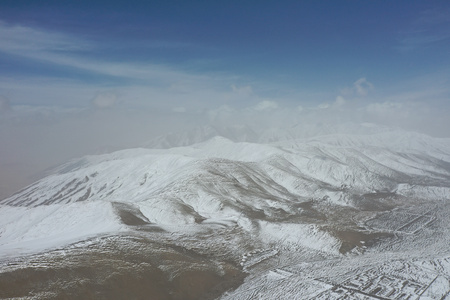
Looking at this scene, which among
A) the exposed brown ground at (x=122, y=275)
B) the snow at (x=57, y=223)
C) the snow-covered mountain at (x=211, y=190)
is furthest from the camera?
the snow-covered mountain at (x=211, y=190)

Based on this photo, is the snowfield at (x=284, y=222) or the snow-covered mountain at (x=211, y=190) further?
the snow-covered mountain at (x=211, y=190)

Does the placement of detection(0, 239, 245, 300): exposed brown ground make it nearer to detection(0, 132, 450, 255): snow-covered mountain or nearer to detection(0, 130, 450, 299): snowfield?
detection(0, 130, 450, 299): snowfield

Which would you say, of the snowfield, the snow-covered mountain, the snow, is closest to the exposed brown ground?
the snowfield

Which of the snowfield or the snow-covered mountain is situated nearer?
the snowfield

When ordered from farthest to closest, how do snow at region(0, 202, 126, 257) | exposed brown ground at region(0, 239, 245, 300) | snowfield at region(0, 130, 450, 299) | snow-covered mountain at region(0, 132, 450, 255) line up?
snow-covered mountain at region(0, 132, 450, 255)
snow at region(0, 202, 126, 257)
snowfield at region(0, 130, 450, 299)
exposed brown ground at region(0, 239, 245, 300)

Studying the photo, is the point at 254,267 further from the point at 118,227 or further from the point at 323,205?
the point at 323,205

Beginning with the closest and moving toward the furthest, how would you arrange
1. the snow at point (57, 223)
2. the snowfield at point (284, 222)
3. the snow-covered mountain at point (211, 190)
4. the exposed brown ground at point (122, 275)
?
the exposed brown ground at point (122, 275) < the snowfield at point (284, 222) < the snow at point (57, 223) < the snow-covered mountain at point (211, 190)

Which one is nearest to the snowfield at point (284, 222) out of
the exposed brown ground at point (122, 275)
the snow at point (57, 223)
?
the snow at point (57, 223)

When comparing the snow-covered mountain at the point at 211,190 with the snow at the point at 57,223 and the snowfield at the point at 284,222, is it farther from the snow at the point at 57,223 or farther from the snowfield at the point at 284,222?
the snowfield at the point at 284,222

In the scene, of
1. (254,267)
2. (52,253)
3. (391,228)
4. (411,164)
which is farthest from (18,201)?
(411,164)
